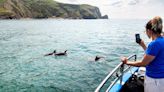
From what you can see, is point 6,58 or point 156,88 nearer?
point 156,88

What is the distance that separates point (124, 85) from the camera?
8750 mm

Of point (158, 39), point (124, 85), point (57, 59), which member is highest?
point (158, 39)

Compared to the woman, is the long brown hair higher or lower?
higher

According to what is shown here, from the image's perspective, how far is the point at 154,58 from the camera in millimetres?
5680

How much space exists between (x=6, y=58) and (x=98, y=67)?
1061cm

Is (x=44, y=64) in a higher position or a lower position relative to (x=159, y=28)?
lower

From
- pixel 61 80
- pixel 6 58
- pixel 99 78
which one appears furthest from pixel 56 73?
pixel 6 58

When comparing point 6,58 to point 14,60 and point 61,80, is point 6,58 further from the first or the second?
point 61,80

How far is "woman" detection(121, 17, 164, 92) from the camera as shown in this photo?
5570 mm

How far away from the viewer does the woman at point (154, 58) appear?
5570 millimetres

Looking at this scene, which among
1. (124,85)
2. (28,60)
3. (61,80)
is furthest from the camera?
(28,60)

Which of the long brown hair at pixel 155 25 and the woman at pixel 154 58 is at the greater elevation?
the long brown hair at pixel 155 25

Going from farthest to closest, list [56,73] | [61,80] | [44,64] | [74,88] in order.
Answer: [44,64]
[56,73]
[61,80]
[74,88]

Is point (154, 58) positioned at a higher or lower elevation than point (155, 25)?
lower
